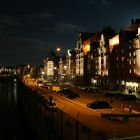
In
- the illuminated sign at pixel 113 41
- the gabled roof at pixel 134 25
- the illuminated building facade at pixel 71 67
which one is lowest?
the illuminated building facade at pixel 71 67

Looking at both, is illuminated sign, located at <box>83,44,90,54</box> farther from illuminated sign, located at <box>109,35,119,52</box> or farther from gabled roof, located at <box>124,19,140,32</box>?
gabled roof, located at <box>124,19,140,32</box>

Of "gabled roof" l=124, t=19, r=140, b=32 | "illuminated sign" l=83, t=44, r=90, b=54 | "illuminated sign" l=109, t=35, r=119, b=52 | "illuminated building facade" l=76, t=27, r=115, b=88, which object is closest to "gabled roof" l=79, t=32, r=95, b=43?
"illuminated building facade" l=76, t=27, r=115, b=88

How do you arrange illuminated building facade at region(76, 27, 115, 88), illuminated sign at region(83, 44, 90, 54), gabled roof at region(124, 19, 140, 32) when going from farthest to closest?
illuminated sign at region(83, 44, 90, 54), illuminated building facade at region(76, 27, 115, 88), gabled roof at region(124, 19, 140, 32)

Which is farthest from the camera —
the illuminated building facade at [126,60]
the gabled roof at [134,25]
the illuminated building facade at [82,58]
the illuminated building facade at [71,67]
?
the illuminated building facade at [71,67]

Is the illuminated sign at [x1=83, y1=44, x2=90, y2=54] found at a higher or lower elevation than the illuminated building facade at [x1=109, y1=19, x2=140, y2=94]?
higher

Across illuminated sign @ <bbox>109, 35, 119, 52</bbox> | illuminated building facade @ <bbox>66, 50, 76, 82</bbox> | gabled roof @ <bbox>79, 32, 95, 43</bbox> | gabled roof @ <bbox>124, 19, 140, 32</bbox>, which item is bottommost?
illuminated building facade @ <bbox>66, 50, 76, 82</bbox>

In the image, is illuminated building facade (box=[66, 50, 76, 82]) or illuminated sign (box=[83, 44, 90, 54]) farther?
illuminated building facade (box=[66, 50, 76, 82])

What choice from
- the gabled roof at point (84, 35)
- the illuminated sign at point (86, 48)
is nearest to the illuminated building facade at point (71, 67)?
the gabled roof at point (84, 35)

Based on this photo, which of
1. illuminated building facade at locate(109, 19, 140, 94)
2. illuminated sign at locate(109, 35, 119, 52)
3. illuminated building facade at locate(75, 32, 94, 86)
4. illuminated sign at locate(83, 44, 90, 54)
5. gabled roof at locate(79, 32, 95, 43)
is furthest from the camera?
gabled roof at locate(79, 32, 95, 43)

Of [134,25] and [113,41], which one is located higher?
[134,25]

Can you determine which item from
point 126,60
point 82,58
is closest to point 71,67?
point 82,58

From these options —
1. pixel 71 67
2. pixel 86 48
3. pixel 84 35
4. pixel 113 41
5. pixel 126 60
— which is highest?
pixel 84 35

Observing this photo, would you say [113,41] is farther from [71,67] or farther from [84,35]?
[71,67]

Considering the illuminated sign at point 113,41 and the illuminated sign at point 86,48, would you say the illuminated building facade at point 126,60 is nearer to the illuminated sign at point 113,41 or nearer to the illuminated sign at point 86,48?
the illuminated sign at point 113,41
